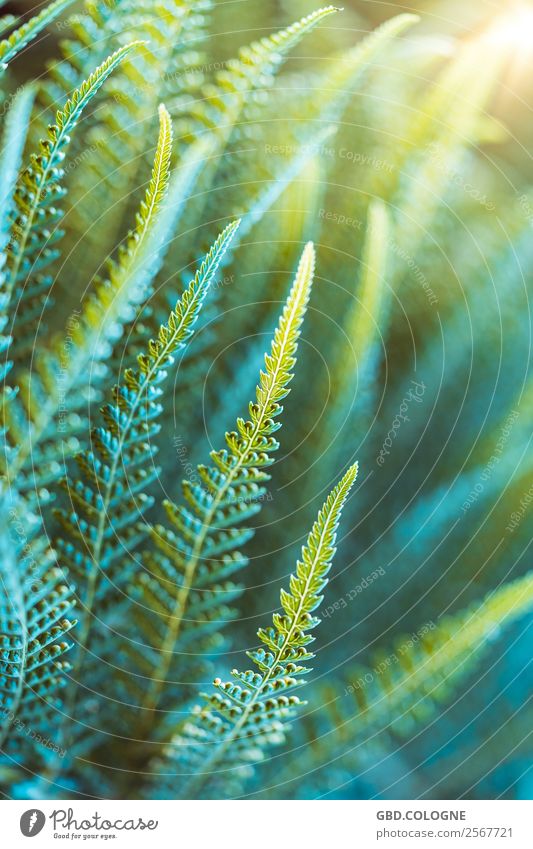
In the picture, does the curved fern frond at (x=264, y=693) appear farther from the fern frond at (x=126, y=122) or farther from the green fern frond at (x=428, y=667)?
the fern frond at (x=126, y=122)

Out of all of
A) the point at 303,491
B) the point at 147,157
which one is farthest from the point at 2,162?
the point at 303,491

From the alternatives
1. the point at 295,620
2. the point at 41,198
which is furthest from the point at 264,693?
the point at 41,198

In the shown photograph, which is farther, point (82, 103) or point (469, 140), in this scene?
point (469, 140)

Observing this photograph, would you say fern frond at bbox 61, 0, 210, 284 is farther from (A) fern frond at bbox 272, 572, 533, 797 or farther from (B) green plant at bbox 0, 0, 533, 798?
(A) fern frond at bbox 272, 572, 533, 797

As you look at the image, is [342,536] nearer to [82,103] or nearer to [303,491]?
[303,491]

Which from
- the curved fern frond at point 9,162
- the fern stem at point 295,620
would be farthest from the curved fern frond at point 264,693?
the curved fern frond at point 9,162
